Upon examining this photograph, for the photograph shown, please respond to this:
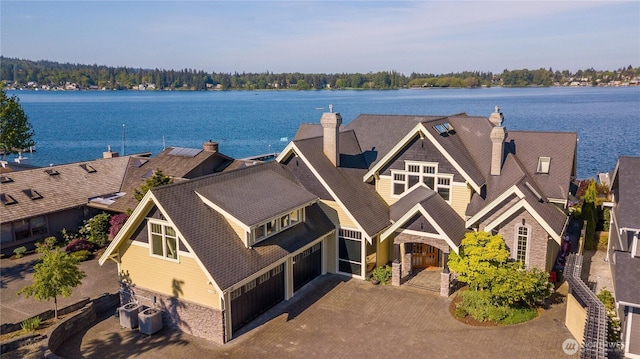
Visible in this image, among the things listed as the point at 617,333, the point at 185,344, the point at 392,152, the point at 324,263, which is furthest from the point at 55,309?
the point at 617,333

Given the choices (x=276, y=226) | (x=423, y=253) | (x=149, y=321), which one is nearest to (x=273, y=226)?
(x=276, y=226)

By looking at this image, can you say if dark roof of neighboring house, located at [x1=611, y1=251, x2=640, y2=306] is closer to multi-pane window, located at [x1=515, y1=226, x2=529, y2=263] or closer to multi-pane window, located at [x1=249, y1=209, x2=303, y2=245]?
multi-pane window, located at [x1=515, y1=226, x2=529, y2=263]

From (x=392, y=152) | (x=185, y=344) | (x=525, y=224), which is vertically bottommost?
(x=185, y=344)

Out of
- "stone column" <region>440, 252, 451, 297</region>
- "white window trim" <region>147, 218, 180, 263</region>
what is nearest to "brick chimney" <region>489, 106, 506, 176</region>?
"stone column" <region>440, 252, 451, 297</region>

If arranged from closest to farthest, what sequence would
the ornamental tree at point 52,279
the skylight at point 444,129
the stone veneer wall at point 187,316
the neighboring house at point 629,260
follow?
1. the neighboring house at point 629,260
2. the stone veneer wall at point 187,316
3. the ornamental tree at point 52,279
4. the skylight at point 444,129

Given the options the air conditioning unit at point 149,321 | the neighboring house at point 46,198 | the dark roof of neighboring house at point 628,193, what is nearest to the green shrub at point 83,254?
the neighboring house at point 46,198

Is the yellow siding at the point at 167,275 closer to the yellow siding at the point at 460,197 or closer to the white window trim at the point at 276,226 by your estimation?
the white window trim at the point at 276,226

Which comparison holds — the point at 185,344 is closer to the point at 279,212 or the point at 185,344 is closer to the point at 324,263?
the point at 279,212
